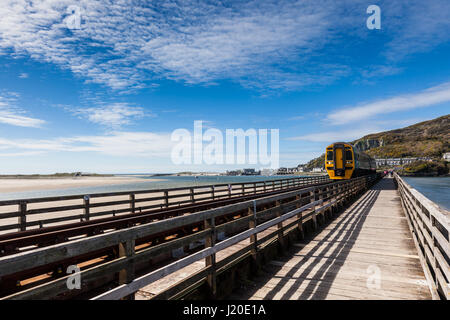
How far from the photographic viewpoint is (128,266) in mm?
2500

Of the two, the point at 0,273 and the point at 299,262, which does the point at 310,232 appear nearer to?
the point at 299,262

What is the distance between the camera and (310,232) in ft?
25.2

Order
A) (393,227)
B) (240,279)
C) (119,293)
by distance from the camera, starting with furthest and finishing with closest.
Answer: (393,227)
(240,279)
(119,293)

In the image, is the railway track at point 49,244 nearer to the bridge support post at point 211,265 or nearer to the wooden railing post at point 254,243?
the wooden railing post at point 254,243

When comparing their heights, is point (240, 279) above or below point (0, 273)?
below

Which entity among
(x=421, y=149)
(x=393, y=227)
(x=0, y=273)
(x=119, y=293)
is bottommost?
(x=393, y=227)

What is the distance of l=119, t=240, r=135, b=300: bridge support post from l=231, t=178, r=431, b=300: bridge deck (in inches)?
75.8

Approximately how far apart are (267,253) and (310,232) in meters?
2.99

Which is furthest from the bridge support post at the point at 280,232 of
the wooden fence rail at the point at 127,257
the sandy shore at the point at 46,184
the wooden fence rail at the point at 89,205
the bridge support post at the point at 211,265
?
the sandy shore at the point at 46,184

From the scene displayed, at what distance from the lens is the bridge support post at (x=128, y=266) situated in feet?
8.09

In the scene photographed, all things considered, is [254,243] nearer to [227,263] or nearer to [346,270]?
[227,263]

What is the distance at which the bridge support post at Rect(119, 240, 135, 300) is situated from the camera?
2467 millimetres
